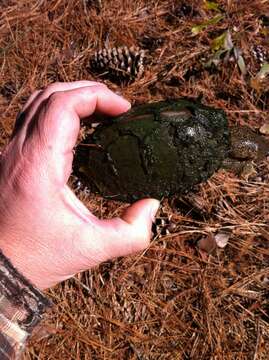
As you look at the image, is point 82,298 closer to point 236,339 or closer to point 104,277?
point 104,277

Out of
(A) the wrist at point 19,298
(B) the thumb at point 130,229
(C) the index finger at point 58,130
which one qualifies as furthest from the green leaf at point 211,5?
(A) the wrist at point 19,298

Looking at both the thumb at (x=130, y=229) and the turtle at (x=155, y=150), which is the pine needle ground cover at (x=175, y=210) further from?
the thumb at (x=130, y=229)

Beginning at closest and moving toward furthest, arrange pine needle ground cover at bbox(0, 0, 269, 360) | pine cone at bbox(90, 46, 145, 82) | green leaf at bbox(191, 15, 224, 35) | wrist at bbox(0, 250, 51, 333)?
wrist at bbox(0, 250, 51, 333) → pine needle ground cover at bbox(0, 0, 269, 360) → green leaf at bbox(191, 15, 224, 35) → pine cone at bbox(90, 46, 145, 82)

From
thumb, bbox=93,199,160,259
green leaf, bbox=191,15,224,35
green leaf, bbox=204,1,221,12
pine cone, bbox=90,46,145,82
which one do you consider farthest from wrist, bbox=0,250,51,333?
green leaf, bbox=204,1,221,12

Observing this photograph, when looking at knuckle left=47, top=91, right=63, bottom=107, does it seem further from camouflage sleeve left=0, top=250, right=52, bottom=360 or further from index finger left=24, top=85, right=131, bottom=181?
camouflage sleeve left=0, top=250, right=52, bottom=360

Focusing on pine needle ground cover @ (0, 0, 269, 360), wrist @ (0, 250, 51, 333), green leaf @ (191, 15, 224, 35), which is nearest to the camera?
wrist @ (0, 250, 51, 333)

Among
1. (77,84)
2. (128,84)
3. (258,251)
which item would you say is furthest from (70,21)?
(258,251)
